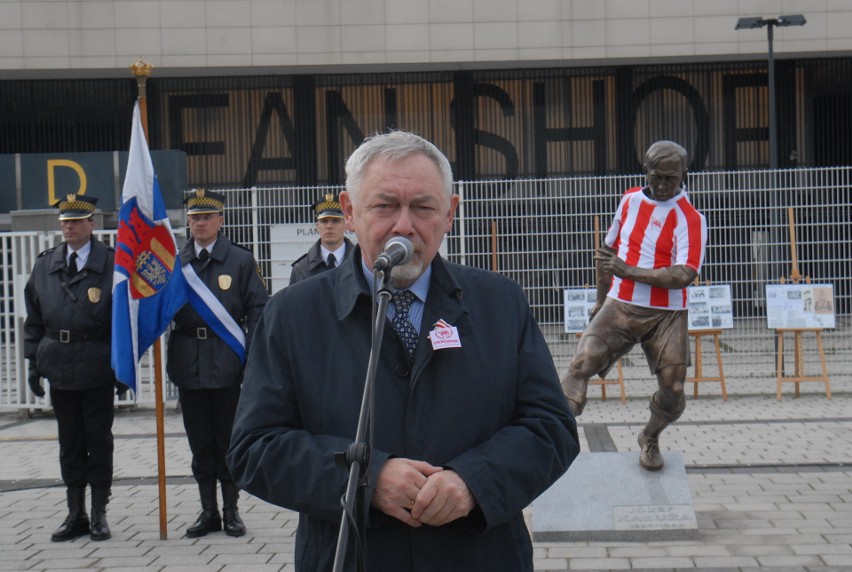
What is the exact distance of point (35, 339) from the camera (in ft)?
24.4

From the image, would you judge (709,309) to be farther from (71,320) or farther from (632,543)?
(71,320)

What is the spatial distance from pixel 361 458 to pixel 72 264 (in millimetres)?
5426

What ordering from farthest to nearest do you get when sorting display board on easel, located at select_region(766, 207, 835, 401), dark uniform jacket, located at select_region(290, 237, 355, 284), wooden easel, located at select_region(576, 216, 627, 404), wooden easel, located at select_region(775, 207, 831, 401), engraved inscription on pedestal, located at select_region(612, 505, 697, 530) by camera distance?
wooden easel, located at select_region(576, 216, 627, 404) → display board on easel, located at select_region(766, 207, 835, 401) → wooden easel, located at select_region(775, 207, 831, 401) → dark uniform jacket, located at select_region(290, 237, 355, 284) → engraved inscription on pedestal, located at select_region(612, 505, 697, 530)

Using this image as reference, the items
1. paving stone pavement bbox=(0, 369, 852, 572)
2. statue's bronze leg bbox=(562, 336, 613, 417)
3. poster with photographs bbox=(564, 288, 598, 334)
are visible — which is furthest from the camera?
poster with photographs bbox=(564, 288, 598, 334)

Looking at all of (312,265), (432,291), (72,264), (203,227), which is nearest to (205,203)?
(203,227)

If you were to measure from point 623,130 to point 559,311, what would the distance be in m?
13.8

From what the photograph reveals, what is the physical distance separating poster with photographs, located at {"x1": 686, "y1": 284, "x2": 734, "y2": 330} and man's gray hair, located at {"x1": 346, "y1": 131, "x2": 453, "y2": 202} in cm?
1036

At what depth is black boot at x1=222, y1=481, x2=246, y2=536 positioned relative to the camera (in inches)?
277

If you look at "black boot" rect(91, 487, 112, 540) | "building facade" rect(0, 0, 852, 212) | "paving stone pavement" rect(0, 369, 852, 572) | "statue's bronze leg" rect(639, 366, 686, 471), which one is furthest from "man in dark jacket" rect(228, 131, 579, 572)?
"building facade" rect(0, 0, 852, 212)

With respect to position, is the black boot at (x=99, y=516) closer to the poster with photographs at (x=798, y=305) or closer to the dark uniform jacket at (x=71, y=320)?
the dark uniform jacket at (x=71, y=320)

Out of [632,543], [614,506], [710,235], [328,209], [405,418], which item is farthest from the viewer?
[710,235]

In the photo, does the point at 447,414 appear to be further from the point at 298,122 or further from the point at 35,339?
the point at 298,122

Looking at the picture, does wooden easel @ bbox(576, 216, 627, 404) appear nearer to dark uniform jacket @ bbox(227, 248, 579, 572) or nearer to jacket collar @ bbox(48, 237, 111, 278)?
jacket collar @ bbox(48, 237, 111, 278)

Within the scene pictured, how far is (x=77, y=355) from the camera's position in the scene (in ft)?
23.4
